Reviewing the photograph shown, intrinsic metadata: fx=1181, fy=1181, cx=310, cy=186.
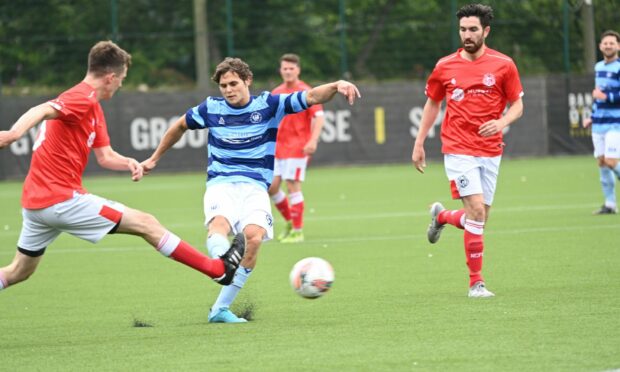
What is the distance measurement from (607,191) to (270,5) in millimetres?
16901

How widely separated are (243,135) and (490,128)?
72.8 inches

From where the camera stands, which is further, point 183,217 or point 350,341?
point 183,217

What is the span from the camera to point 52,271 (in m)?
11.8

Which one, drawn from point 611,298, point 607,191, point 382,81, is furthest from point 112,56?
point 382,81

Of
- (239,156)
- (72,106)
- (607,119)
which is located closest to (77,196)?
(72,106)

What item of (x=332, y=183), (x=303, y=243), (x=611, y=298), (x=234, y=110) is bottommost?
(x=332, y=183)

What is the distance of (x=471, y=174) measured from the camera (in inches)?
359

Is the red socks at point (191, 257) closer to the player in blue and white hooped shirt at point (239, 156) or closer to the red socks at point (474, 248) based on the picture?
the player in blue and white hooped shirt at point (239, 156)

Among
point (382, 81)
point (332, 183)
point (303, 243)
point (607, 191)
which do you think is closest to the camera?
point (303, 243)

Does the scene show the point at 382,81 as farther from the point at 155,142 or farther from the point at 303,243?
the point at 303,243

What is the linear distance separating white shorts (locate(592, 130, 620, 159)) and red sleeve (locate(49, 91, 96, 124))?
8975 mm

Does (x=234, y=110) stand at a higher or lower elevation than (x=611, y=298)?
higher

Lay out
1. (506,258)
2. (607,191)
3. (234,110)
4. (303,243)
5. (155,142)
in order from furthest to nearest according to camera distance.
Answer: (155,142)
(607,191)
(303,243)
(506,258)
(234,110)

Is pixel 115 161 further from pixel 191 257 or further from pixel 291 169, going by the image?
pixel 291 169
